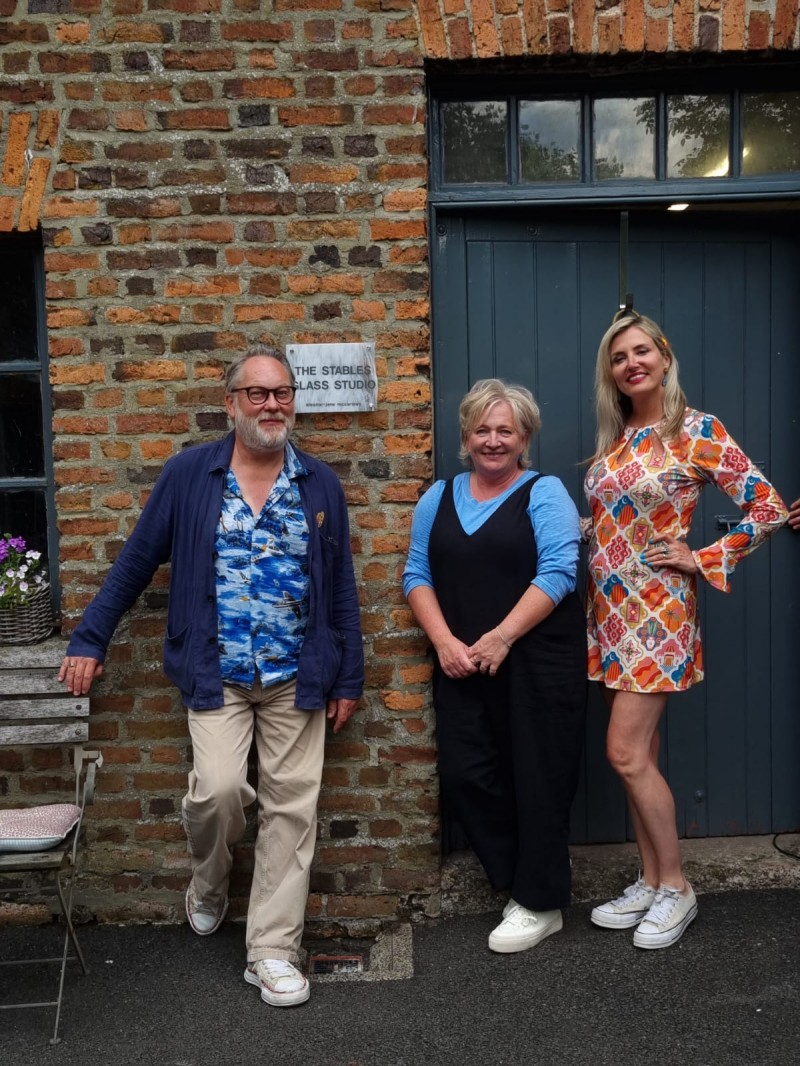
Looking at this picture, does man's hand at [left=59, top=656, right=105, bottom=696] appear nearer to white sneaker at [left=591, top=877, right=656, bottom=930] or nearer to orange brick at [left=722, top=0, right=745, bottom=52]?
white sneaker at [left=591, top=877, right=656, bottom=930]

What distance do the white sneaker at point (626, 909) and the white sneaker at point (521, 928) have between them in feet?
0.51

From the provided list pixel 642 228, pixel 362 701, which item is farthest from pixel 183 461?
pixel 642 228

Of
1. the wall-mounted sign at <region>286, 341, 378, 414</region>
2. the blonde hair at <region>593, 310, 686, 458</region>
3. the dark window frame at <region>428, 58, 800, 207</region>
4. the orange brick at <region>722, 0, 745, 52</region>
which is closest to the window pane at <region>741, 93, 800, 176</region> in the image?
the dark window frame at <region>428, 58, 800, 207</region>

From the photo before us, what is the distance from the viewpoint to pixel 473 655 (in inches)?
135

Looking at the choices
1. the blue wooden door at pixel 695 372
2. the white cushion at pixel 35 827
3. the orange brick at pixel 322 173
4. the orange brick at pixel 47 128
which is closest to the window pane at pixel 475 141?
the blue wooden door at pixel 695 372

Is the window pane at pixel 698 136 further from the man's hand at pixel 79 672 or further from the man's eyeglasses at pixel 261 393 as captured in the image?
the man's hand at pixel 79 672

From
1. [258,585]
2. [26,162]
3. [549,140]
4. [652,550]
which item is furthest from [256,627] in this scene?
[549,140]

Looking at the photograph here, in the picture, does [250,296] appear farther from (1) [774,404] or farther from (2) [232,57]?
(1) [774,404]

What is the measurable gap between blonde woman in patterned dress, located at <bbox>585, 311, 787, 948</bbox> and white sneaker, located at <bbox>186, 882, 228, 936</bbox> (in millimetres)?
1507

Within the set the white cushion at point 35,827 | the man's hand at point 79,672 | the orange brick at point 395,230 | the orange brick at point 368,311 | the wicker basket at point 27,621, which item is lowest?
the white cushion at point 35,827

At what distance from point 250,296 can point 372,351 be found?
0.48m

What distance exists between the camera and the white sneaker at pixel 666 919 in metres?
3.43

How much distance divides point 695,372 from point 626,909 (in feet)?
6.75

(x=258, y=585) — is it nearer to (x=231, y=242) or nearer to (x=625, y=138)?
(x=231, y=242)
